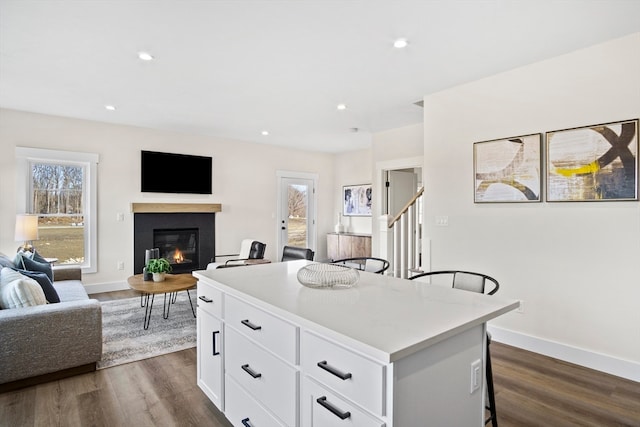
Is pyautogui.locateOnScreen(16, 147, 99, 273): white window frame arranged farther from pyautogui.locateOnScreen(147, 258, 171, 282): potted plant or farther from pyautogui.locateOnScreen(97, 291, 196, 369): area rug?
pyautogui.locateOnScreen(147, 258, 171, 282): potted plant

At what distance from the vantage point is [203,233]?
6.06 m

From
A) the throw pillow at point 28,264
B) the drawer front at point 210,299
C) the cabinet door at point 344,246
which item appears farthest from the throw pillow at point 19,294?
the cabinet door at point 344,246

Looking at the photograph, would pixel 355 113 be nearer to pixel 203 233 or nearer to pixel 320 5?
pixel 320 5

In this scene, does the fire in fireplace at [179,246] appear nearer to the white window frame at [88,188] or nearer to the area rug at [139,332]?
the white window frame at [88,188]

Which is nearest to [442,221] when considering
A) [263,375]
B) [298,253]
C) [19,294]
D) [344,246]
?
[298,253]

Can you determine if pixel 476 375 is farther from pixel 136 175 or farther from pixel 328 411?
pixel 136 175

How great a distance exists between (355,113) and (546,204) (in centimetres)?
255

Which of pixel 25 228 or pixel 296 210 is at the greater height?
pixel 296 210

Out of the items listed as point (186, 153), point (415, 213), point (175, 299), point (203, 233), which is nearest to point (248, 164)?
point (186, 153)

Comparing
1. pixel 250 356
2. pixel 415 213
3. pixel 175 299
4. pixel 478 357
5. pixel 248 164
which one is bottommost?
pixel 175 299

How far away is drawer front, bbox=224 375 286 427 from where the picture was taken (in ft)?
4.95

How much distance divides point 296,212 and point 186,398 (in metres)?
5.33

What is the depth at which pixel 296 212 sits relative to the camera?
24.5 ft

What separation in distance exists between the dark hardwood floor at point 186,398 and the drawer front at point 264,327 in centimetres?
76
